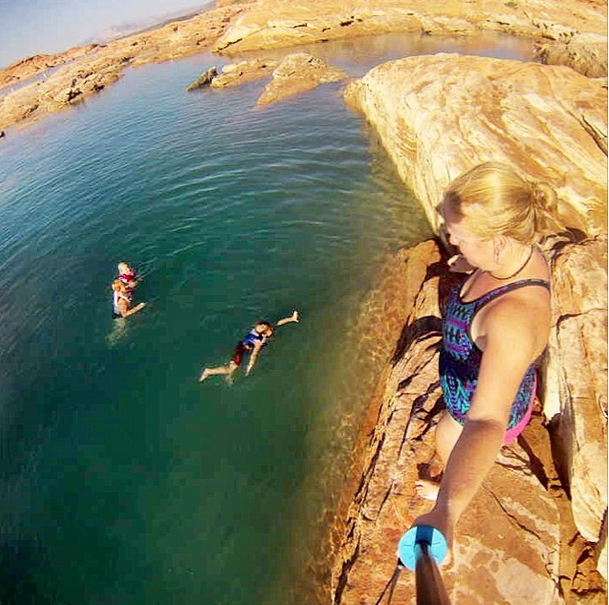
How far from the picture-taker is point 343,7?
45.4m

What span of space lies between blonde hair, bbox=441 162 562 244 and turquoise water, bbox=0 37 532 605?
6099mm

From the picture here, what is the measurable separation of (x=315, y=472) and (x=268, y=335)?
12.9ft

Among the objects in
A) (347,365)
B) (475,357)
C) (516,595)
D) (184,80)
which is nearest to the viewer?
(475,357)

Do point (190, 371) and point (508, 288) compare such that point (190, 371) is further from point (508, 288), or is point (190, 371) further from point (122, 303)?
point (508, 288)

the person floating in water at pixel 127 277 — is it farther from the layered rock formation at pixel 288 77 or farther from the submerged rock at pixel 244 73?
the submerged rock at pixel 244 73

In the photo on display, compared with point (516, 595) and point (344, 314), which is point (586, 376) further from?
point (344, 314)

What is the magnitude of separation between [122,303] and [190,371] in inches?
141

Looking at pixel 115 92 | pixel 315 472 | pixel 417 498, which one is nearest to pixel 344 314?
pixel 315 472

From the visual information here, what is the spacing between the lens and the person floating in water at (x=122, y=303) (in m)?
11.7

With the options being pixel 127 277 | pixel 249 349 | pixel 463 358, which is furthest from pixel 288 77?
pixel 463 358

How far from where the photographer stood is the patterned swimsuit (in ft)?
9.45

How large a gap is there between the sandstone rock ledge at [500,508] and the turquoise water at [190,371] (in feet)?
5.23

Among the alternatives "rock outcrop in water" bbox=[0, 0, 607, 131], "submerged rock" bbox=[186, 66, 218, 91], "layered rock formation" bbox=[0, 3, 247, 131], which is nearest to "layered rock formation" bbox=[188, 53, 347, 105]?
"submerged rock" bbox=[186, 66, 218, 91]

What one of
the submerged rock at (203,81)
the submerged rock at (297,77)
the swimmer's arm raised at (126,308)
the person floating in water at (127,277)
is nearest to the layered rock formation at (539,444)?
the swimmer's arm raised at (126,308)
